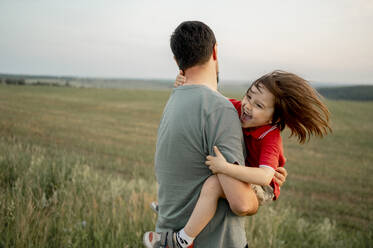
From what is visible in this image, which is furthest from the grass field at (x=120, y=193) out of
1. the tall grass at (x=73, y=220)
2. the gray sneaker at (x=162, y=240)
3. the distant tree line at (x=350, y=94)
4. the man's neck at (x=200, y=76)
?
the distant tree line at (x=350, y=94)

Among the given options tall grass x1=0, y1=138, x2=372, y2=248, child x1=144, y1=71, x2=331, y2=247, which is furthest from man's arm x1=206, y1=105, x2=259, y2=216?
tall grass x1=0, y1=138, x2=372, y2=248

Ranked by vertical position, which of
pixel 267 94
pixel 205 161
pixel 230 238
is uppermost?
pixel 267 94

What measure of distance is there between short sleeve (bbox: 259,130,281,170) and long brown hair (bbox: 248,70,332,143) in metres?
0.17

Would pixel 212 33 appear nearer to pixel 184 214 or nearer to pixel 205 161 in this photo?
pixel 205 161

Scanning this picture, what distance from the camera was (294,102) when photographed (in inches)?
67.7

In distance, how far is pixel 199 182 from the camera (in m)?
1.52

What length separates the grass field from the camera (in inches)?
115

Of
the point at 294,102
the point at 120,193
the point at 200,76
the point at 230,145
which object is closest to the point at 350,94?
the point at 120,193

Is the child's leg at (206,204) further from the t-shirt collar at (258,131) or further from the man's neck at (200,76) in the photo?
the man's neck at (200,76)

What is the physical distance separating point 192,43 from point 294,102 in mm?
769

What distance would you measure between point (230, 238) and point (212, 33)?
47.2 inches

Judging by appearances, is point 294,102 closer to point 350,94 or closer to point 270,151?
point 270,151

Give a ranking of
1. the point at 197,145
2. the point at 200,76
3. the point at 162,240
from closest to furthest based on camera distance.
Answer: the point at 197,145, the point at 200,76, the point at 162,240

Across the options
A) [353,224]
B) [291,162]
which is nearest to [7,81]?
[291,162]
